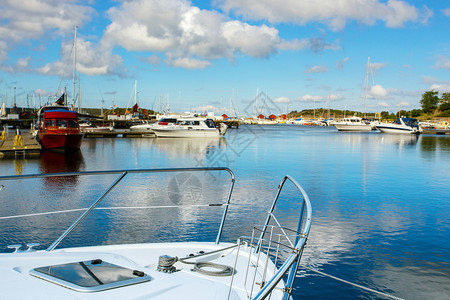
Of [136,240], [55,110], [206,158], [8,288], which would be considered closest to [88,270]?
[8,288]

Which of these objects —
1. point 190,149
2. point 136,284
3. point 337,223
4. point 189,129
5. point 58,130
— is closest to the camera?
point 136,284

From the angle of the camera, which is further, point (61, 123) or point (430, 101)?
point (430, 101)

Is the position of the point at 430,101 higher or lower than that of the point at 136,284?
higher

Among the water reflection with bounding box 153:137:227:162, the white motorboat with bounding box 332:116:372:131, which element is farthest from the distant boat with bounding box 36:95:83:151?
the white motorboat with bounding box 332:116:372:131

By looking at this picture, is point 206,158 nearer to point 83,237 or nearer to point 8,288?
point 83,237

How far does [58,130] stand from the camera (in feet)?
89.5

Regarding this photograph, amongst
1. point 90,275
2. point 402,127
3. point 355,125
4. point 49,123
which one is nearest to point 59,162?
point 49,123

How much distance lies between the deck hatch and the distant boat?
2625 cm

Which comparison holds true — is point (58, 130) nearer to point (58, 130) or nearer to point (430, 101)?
point (58, 130)

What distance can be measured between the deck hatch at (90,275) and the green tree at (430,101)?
15042 cm

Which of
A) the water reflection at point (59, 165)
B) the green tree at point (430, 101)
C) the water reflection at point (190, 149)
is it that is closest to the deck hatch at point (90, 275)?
the water reflection at point (59, 165)

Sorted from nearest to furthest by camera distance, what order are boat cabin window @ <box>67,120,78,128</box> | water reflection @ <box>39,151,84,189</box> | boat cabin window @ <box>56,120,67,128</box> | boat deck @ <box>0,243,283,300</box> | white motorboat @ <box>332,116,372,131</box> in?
boat deck @ <box>0,243,283,300</box>
water reflection @ <box>39,151,84,189</box>
boat cabin window @ <box>56,120,67,128</box>
boat cabin window @ <box>67,120,78,128</box>
white motorboat @ <box>332,116,372,131</box>

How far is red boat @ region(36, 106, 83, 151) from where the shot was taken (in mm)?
26839

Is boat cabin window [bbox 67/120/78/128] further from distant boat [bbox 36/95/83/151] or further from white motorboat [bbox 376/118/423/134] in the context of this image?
white motorboat [bbox 376/118/423/134]
